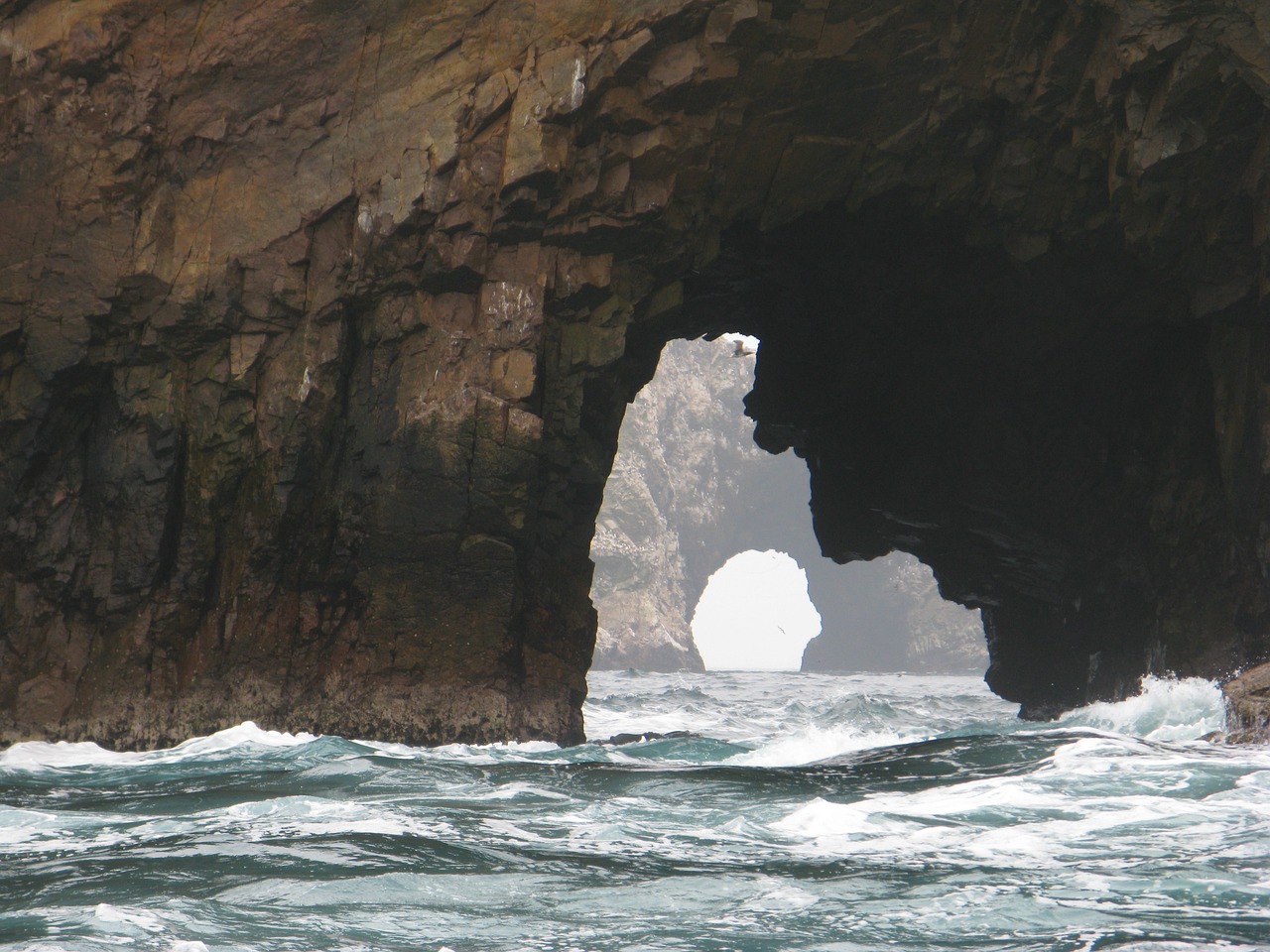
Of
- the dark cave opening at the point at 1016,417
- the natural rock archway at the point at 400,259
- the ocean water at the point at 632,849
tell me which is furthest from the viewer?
the dark cave opening at the point at 1016,417

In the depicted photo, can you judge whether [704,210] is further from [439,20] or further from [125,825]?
[125,825]

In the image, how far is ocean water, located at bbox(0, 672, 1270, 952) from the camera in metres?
4.76

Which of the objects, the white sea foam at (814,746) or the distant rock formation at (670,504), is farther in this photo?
the distant rock formation at (670,504)

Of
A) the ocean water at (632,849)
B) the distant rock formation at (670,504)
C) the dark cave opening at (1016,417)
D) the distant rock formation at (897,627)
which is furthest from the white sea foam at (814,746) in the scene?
the distant rock formation at (897,627)

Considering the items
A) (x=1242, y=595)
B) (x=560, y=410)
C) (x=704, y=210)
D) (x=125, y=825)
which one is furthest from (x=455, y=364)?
(x=1242, y=595)

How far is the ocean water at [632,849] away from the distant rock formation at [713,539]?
8116cm

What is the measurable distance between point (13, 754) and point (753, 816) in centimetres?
659

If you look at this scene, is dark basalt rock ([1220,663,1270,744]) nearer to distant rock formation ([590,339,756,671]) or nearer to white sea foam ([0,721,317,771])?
white sea foam ([0,721,317,771])

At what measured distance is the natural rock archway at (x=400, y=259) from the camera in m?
11.7

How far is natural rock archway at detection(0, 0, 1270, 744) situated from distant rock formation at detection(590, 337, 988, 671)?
78189 millimetres

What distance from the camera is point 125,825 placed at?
6984 millimetres

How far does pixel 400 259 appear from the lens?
12.2 m

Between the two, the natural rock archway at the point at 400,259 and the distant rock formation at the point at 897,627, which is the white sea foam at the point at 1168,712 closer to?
the natural rock archway at the point at 400,259

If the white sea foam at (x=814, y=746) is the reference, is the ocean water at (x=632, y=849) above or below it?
above
